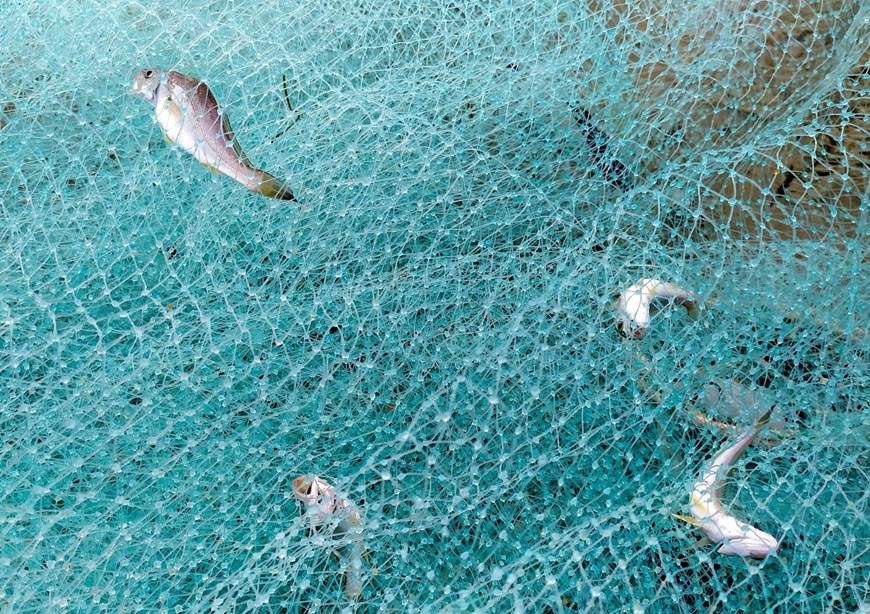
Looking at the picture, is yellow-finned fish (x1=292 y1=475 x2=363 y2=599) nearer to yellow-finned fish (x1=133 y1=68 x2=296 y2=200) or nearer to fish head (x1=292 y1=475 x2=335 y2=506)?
fish head (x1=292 y1=475 x2=335 y2=506)

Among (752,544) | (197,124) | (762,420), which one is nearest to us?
(752,544)

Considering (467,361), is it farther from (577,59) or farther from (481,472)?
(577,59)

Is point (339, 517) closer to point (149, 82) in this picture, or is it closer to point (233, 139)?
point (233, 139)

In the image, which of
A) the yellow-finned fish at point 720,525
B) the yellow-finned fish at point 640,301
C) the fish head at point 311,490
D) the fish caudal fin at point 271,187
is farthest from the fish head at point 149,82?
the yellow-finned fish at point 720,525

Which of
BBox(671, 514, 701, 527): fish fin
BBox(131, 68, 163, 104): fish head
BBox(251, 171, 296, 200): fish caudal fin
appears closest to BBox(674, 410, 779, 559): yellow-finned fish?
BBox(671, 514, 701, 527): fish fin

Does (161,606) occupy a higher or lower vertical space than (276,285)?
lower

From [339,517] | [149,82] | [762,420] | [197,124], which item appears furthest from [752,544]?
[149,82]

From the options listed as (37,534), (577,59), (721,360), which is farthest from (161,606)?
(577,59)
